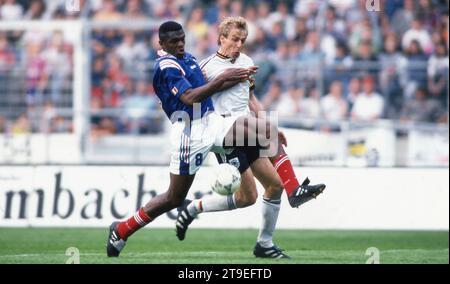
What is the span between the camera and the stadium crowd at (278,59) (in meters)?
17.3

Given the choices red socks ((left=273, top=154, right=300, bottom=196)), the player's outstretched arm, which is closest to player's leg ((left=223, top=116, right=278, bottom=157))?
red socks ((left=273, top=154, right=300, bottom=196))

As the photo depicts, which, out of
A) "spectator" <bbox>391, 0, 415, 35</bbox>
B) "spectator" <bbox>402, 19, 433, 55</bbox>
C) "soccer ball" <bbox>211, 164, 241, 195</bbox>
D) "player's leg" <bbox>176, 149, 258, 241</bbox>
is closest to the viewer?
"soccer ball" <bbox>211, 164, 241, 195</bbox>

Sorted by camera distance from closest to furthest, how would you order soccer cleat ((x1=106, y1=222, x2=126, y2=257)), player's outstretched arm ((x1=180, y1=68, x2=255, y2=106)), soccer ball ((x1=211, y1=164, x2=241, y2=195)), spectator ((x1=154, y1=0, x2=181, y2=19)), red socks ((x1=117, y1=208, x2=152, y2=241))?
1. player's outstretched arm ((x1=180, y1=68, x2=255, y2=106))
2. soccer ball ((x1=211, y1=164, x2=241, y2=195))
3. red socks ((x1=117, y1=208, x2=152, y2=241))
4. soccer cleat ((x1=106, y1=222, x2=126, y2=257))
5. spectator ((x1=154, y1=0, x2=181, y2=19))

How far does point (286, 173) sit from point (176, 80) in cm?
152

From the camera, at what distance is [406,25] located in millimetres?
18234

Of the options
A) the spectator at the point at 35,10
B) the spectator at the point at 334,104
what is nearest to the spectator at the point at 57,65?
the spectator at the point at 35,10

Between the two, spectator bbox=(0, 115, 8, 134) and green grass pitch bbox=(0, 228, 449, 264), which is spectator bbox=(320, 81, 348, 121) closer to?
green grass pitch bbox=(0, 228, 449, 264)

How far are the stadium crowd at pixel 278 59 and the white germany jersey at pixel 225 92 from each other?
24.3 feet

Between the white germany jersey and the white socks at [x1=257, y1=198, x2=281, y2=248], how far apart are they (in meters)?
0.95

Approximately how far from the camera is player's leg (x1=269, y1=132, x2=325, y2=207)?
928 cm

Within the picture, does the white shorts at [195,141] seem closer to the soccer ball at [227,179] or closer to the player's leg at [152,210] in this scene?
the player's leg at [152,210]

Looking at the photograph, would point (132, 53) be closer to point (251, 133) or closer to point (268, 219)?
point (268, 219)

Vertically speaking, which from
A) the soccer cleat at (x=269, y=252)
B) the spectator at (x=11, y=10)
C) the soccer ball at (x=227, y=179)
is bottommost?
the soccer cleat at (x=269, y=252)
